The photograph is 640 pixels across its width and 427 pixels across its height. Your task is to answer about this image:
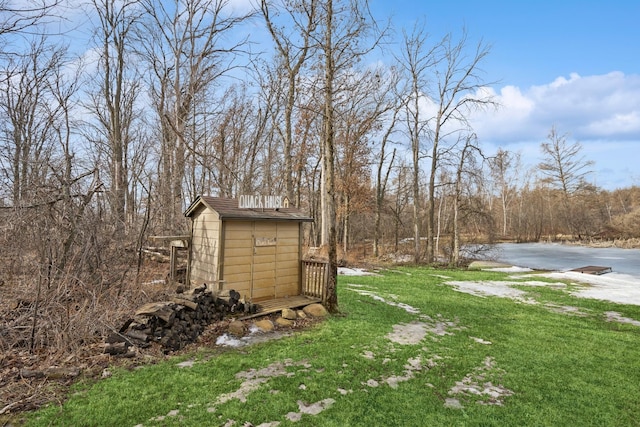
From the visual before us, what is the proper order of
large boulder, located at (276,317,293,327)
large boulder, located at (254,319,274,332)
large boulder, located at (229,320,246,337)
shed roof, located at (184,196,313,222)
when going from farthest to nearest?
shed roof, located at (184,196,313,222) < large boulder, located at (276,317,293,327) < large boulder, located at (254,319,274,332) < large boulder, located at (229,320,246,337)

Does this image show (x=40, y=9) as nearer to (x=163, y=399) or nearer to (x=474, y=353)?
(x=163, y=399)

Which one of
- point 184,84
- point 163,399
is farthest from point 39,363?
point 184,84

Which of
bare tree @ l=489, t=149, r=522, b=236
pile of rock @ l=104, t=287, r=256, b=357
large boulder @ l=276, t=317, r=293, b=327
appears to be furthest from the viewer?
bare tree @ l=489, t=149, r=522, b=236

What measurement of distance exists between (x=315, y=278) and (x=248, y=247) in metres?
1.70

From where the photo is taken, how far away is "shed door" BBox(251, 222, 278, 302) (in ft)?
22.4

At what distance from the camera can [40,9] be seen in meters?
3.67

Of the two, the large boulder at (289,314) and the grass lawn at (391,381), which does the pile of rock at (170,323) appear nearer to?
the grass lawn at (391,381)

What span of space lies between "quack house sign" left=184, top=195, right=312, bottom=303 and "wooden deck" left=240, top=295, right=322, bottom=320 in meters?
0.20

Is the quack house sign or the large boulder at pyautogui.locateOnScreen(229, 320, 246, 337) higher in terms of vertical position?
the quack house sign

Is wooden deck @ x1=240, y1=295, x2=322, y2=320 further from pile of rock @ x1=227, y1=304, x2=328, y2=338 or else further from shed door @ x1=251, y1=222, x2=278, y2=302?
shed door @ x1=251, y1=222, x2=278, y2=302

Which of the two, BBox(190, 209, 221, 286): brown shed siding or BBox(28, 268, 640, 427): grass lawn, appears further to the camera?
BBox(190, 209, 221, 286): brown shed siding

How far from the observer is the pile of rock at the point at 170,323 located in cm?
443

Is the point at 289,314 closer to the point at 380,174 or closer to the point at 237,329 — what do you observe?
the point at 237,329

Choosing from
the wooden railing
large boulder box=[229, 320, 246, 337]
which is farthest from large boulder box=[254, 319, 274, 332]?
the wooden railing
